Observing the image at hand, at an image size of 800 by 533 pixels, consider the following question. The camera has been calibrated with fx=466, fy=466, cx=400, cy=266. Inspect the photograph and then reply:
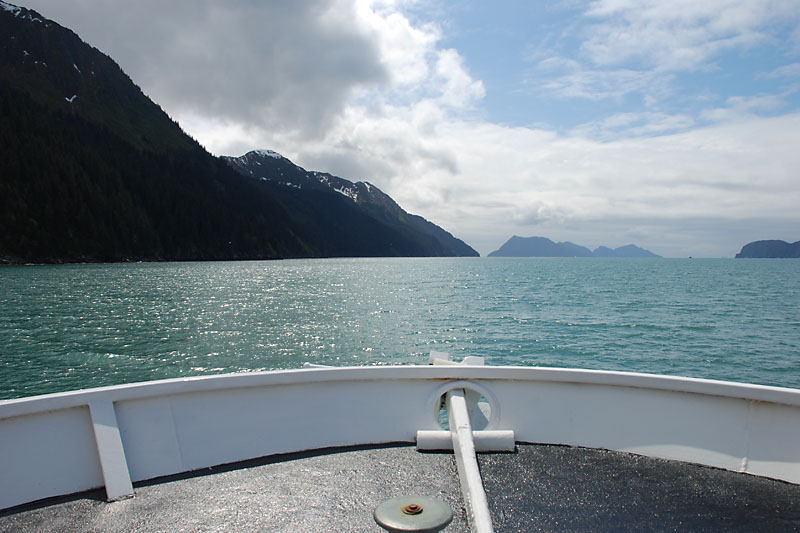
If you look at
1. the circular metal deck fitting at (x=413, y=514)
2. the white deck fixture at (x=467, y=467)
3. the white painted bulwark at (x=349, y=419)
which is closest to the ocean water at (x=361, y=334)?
the white painted bulwark at (x=349, y=419)

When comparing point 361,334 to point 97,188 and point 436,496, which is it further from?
point 97,188

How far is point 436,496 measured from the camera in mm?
3461

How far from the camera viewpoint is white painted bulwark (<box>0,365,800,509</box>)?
352cm

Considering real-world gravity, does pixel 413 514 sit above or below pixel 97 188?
below

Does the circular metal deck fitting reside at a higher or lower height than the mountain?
lower

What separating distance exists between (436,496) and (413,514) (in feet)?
1.10

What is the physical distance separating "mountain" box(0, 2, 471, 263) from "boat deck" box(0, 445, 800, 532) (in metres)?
123

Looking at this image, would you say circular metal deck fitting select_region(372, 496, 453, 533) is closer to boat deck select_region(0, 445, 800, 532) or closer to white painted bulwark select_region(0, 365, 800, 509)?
boat deck select_region(0, 445, 800, 532)

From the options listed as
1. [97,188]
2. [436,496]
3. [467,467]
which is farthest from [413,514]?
[97,188]

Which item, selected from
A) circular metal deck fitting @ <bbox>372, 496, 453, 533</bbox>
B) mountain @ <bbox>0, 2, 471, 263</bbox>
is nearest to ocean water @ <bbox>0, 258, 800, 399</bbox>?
circular metal deck fitting @ <bbox>372, 496, 453, 533</bbox>

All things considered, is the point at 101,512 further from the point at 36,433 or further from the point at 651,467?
the point at 651,467

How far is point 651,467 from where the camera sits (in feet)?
13.0

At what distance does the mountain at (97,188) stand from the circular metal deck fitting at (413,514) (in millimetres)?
124551

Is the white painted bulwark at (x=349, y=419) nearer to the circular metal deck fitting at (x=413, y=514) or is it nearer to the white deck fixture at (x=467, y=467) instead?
the white deck fixture at (x=467, y=467)
